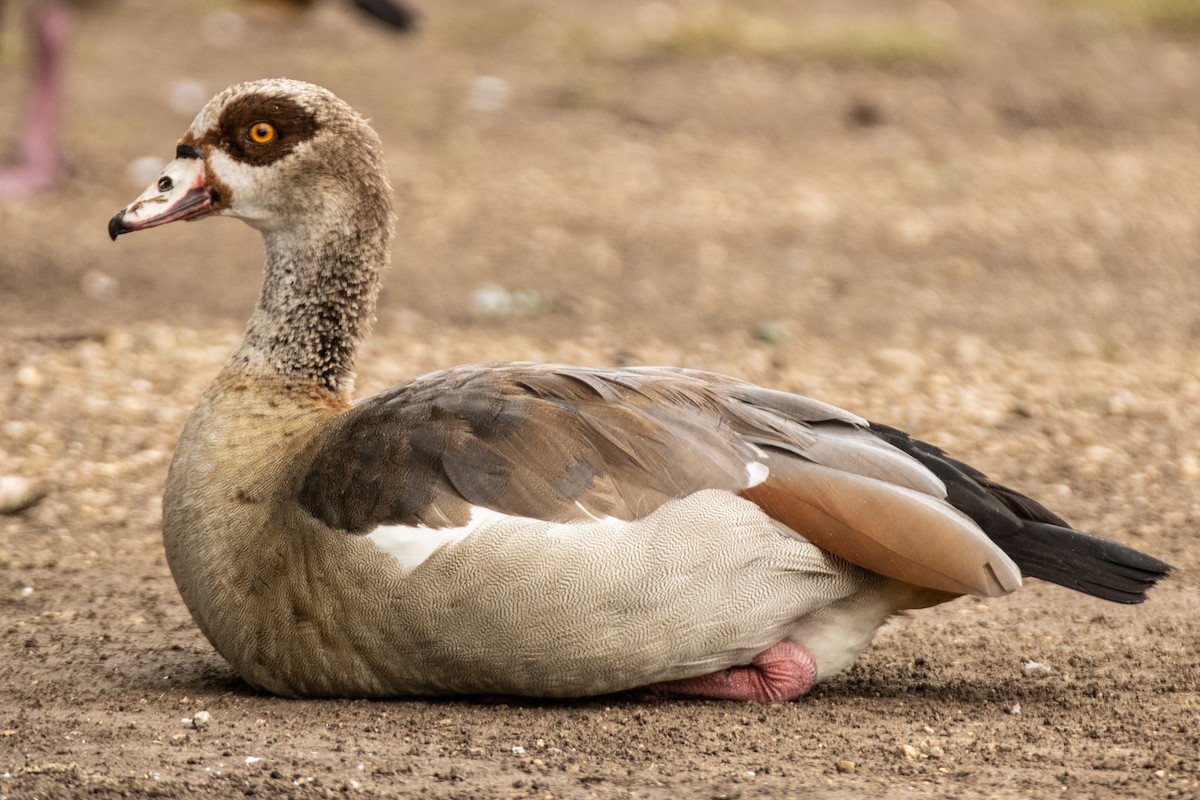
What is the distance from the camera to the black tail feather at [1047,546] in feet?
14.2

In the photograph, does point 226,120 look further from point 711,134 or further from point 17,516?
point 711,134

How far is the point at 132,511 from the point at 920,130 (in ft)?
24.9

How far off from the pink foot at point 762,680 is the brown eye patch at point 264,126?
5.91 feet

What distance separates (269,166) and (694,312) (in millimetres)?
4095

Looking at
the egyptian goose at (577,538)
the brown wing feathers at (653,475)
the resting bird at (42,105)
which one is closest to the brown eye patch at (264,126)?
the egyptian goose at (577,538)

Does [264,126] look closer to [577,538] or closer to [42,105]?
[577,538]

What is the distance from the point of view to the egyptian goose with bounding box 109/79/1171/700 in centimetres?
→ 414

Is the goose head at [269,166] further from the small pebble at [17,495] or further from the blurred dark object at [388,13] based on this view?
the blurred dark object at [388,13]

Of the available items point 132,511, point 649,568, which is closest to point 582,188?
point 132,511

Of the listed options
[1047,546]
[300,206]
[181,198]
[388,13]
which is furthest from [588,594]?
[388,13]

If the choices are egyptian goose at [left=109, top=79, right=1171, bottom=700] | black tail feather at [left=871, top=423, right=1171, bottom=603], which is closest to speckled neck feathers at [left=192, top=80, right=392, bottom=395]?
egyptian goose at [left=109, top=79, right=1171, bottom=700]

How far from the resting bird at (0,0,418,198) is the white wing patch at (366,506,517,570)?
267 inches

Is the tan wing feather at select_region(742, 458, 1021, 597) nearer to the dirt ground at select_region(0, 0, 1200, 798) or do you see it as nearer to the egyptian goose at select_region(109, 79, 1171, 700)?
the egyptian goose at select_region(109, 79, 1171, 700)

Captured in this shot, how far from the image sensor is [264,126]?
4801mm
